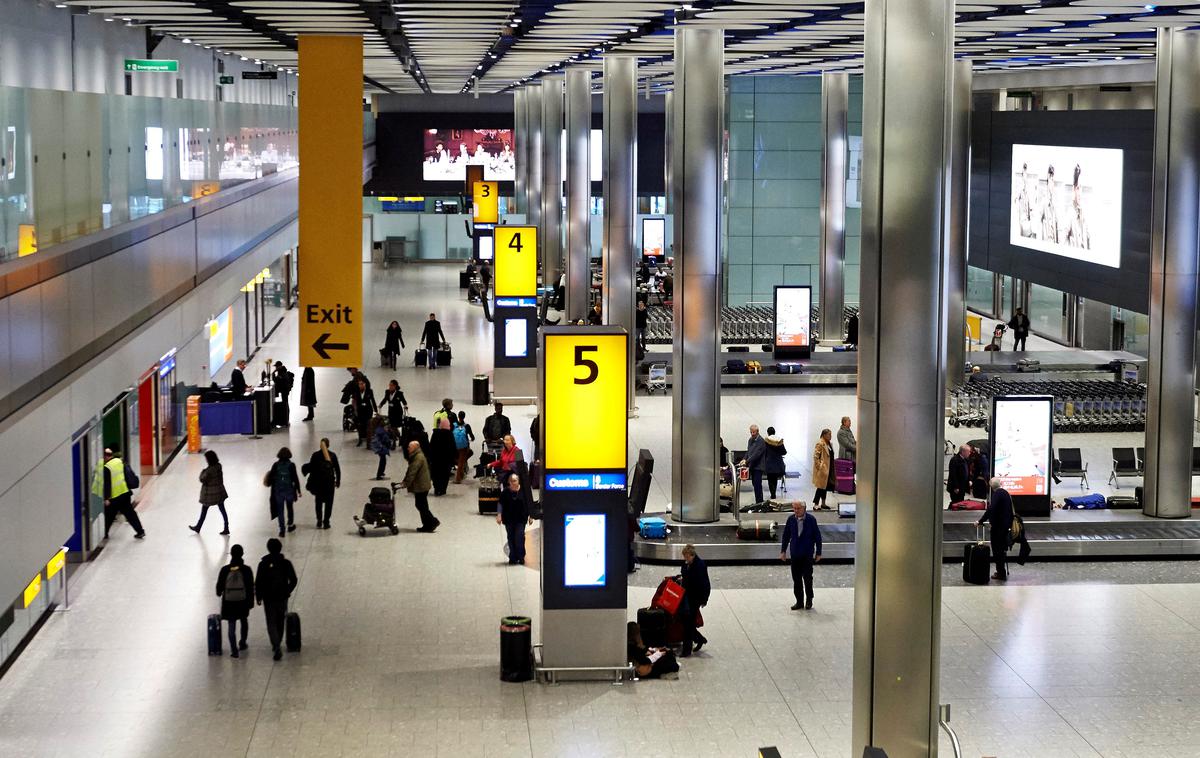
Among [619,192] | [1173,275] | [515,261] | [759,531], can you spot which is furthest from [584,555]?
[515,261]

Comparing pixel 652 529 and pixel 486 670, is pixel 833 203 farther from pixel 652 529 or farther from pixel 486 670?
pixel 486 670

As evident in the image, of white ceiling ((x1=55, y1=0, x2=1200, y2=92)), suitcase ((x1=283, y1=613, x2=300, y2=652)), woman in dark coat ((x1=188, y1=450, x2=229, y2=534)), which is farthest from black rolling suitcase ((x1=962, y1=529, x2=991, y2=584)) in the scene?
woman in dark coat ((x1=188, y1=450, x2=229, y2=534))

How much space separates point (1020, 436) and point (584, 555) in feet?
28.2

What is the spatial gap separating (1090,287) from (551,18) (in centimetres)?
2132

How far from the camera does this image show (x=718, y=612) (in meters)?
18.8

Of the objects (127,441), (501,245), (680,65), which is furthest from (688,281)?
(501,245)

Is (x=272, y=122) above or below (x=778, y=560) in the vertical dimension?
above

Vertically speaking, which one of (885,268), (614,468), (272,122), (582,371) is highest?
(272,122)

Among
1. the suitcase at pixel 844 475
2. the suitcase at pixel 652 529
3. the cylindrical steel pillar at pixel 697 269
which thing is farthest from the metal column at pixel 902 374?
the suitcase at pixel 844 475

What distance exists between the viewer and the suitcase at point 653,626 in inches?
669

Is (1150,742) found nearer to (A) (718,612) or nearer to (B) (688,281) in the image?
(A) (718,612)

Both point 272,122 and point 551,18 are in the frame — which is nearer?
point 551,18

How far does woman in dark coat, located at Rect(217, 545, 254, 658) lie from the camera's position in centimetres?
1691

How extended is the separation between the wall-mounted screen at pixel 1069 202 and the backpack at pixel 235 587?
2466 cm
